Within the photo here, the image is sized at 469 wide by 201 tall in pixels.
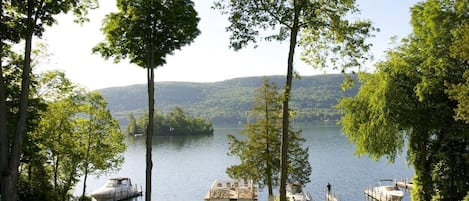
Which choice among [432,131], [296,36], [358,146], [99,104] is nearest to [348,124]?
[358,146]

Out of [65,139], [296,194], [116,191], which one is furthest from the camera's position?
[116,191]

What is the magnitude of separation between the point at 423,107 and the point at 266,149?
1247 cm

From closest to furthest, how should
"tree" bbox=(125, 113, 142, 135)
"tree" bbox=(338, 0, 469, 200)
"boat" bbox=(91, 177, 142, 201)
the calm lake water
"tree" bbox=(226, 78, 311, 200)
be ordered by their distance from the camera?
"tree" bbox=(338, 0, 469, 200) < "tree" bbox=(226, 78, 311, 200) < "boat" bbox=(91, 177, 142, 201) < the calm lake water < "tree" bbox=(125, 113, 142, 135)

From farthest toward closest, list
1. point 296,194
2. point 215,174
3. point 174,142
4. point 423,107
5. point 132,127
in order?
point 132,127, point 174,142, point 215,174, point 296,194, point 423,107

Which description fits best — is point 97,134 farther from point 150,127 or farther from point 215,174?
point 215,174

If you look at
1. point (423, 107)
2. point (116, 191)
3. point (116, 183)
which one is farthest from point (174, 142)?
point (423, 107)

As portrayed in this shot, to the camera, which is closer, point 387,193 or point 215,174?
point 387,193

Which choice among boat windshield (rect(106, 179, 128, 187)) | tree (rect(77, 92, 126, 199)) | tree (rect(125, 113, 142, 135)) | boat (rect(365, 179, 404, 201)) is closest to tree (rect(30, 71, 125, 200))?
tree (rect(77, 92, 126, 199))

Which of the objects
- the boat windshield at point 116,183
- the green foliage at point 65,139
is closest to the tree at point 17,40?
the green foliage at point 65,139

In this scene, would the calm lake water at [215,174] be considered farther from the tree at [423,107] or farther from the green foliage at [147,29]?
the green foliage at [147,29]

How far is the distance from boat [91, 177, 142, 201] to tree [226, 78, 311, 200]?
2129 cm

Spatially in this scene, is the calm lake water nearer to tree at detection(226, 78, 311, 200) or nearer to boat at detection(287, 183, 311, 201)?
boat at detection(287, 183, 311, 201)

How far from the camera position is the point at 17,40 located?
1522cm

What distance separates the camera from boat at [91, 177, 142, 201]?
4909 centimetres
